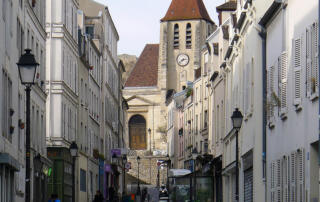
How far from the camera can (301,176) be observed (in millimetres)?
19422

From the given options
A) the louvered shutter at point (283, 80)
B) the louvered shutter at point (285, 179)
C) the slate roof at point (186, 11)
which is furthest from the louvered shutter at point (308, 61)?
the slate roof at point (186, 11)

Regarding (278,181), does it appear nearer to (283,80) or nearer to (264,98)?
(283,80)

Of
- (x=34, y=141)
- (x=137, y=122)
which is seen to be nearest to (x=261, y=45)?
(x=34, y=141)

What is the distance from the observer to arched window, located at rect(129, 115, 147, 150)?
485 feet

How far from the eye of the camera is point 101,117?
67.2 metres

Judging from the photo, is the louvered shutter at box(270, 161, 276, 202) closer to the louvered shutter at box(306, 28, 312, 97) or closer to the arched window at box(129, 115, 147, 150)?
the louvered shutter at box(306, 28, 312, 97)

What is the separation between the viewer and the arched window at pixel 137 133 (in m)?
148

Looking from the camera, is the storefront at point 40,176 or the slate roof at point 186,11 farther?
the slate roof at point 186,11

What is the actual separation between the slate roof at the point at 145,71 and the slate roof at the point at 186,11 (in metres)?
15.2

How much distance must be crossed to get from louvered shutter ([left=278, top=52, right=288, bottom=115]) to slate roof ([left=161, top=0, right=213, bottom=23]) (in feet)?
392

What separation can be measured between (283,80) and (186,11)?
122 metres

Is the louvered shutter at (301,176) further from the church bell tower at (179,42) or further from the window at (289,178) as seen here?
the church bell tower at (179,42)

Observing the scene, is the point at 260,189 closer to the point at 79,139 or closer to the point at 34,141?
the point at 34,141

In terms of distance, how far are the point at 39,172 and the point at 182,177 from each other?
1787 centimetres
